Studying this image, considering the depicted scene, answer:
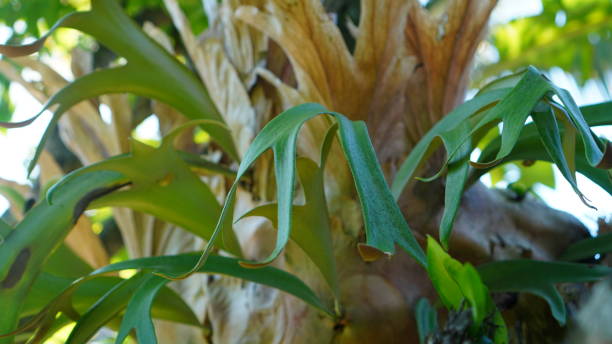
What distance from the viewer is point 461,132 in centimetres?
61

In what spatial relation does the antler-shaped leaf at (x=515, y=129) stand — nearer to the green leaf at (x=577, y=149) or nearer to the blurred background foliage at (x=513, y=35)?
the green leaf at (x=577, y=149)

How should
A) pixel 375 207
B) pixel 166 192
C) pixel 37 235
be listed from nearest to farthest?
pixel 375 207 → pixel 37 235 → pixel 166 192

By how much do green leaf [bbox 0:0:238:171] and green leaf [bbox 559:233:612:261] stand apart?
43 cm

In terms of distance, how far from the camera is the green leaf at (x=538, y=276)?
2.14ft

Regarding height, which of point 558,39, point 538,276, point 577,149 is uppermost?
point 577,149

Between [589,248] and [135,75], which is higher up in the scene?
[135,75]

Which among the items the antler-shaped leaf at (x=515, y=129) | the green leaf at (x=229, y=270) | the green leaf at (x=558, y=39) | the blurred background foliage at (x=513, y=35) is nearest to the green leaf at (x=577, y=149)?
the antler-shaped leaf at (x=515, y=129)

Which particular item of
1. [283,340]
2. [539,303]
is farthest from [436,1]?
[283,340]

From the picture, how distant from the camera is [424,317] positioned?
678mm

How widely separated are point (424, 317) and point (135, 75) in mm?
450

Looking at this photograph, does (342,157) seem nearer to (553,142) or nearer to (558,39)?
(553,142)

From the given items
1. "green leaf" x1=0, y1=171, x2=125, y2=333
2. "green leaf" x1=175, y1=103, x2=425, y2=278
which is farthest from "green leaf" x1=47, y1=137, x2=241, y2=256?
"green leaf" x1=175, y1=103, x2=425, y2=278

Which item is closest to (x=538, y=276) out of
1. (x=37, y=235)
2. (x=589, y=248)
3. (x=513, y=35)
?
(x=589, y=248)

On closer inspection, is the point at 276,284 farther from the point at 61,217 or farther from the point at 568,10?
the point at 568,10
